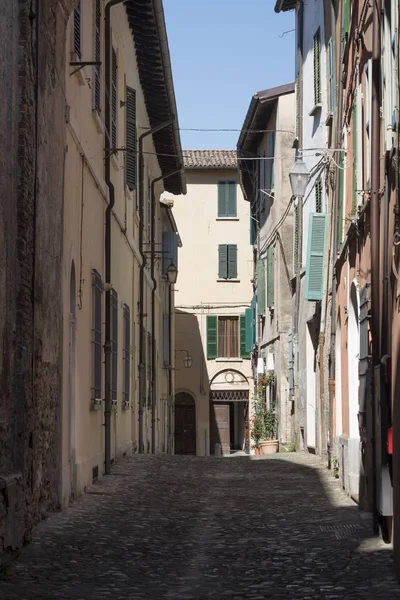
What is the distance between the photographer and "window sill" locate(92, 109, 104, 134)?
1523 cm

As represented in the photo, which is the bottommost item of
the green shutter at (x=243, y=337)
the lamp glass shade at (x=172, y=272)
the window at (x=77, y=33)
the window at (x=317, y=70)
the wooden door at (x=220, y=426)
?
the wooden door at (x=220, y=426)

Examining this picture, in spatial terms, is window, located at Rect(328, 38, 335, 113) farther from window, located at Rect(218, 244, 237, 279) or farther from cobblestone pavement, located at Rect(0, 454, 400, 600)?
window, located at Rect(218, 244, 237, 279)

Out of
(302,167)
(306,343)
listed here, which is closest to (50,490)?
(302,167)

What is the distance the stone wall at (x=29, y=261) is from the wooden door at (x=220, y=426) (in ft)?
110

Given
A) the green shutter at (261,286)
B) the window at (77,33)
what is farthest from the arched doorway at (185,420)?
the window at (77,33)

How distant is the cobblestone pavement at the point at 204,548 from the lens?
7555 millimetres

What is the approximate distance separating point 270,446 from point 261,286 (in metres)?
8.23

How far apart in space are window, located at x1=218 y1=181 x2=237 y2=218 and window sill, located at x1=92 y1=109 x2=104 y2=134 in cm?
2890

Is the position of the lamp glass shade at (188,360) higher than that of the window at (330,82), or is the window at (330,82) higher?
the window at (330,82)

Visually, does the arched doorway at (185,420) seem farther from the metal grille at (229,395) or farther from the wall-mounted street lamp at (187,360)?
the wall-mounted street lamp at (187,360)

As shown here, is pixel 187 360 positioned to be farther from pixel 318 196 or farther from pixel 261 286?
pixel 318 196

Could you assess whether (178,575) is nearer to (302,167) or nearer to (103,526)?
(103,526)

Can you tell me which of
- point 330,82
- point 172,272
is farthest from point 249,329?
point 330,82

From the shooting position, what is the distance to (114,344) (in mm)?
18219
